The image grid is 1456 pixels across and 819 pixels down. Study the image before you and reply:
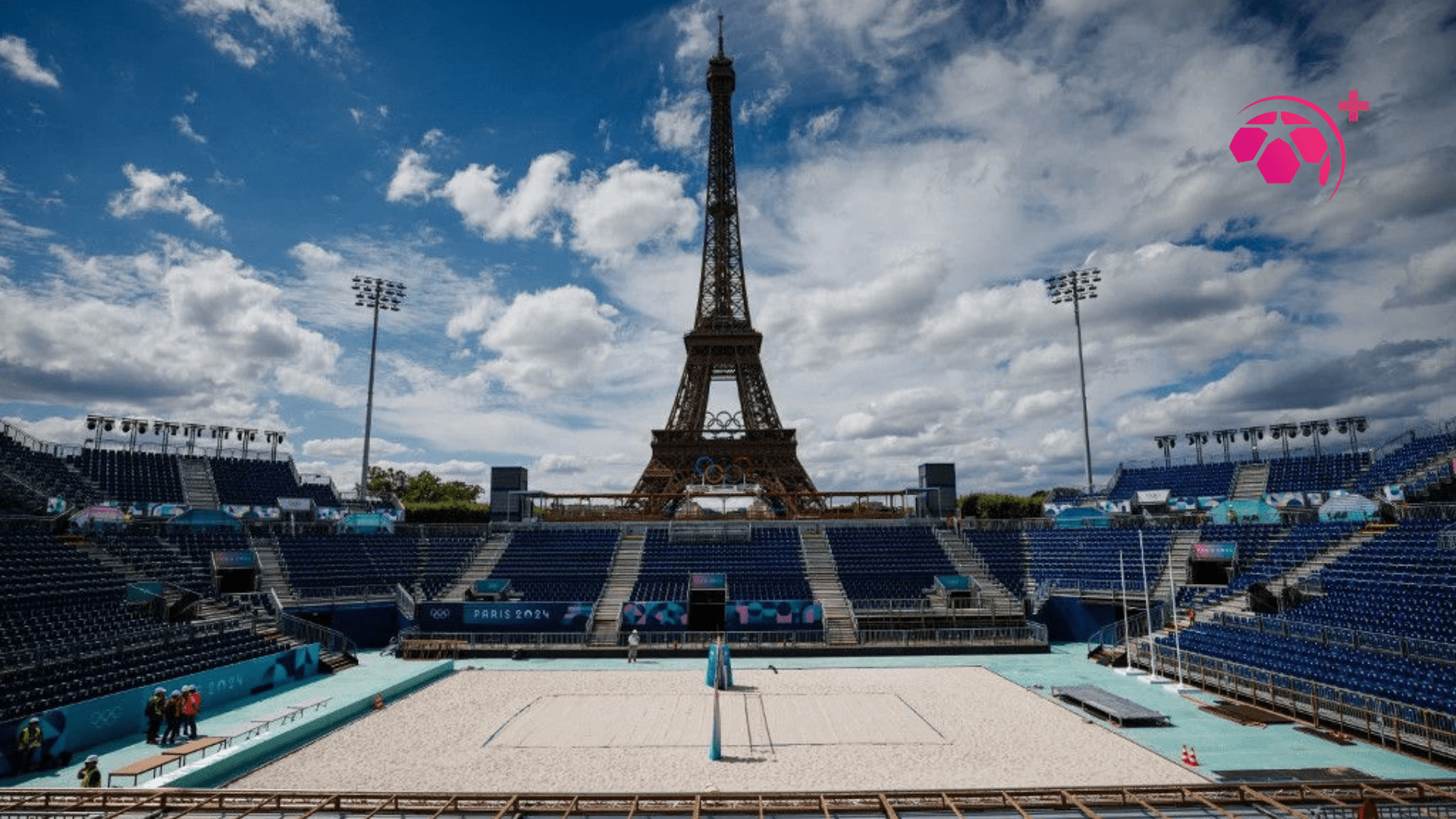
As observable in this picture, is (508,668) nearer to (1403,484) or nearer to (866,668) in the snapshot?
(866,668)

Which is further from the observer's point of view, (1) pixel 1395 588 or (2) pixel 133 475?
(2) pixel 133 475

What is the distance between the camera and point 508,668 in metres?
31.5

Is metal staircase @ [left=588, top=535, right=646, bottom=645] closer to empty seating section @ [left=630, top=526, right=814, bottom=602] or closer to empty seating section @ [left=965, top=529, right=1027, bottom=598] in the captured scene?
empty seating section @ [left=630, top=526, right=814, bottom=602]

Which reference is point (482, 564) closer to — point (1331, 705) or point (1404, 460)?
point (1331, 705)

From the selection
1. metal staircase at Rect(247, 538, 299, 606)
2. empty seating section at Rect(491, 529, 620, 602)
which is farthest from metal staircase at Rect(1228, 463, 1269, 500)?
metal staircase at Rect(247, 538, 299, 606)

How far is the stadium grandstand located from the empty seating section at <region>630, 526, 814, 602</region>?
182 millimetres

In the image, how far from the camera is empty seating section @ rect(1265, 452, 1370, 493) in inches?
1841

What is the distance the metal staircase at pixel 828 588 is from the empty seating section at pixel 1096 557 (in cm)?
1077

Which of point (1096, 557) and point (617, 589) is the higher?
point (1096, 557)

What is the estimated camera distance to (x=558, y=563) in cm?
4338

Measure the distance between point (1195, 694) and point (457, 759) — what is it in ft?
72.5

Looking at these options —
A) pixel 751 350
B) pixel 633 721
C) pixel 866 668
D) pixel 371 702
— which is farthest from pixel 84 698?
pixel 751 350

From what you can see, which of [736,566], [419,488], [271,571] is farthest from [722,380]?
[419,488]

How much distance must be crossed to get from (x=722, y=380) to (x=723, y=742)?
41392mm
